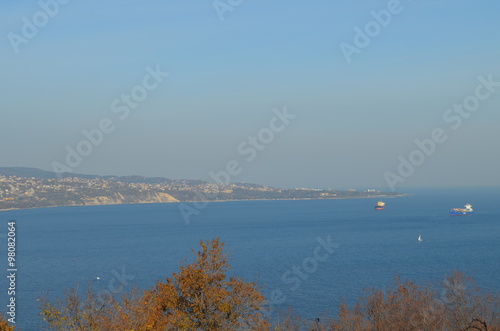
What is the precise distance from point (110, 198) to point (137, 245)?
12504cm

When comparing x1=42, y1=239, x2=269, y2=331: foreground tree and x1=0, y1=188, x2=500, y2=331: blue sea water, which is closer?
x1=42, y1=239, x2=269, y2=331: foreground tree

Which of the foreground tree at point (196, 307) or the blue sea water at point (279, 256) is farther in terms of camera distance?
the blue sea water at point (279, 256)

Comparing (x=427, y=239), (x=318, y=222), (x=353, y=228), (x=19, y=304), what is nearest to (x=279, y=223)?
(x=318, y=222)

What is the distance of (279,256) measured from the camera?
6419 centimetres

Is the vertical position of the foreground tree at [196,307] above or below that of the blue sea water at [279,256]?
below

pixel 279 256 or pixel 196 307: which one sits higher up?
pixel 279 256

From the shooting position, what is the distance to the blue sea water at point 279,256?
45438 millimetres

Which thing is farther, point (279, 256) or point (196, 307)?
point (279, 256)

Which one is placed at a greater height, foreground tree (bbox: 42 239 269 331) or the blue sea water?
the blue sea water

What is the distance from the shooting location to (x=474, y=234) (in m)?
85.7

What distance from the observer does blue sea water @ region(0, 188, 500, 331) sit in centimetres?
Answer: 4544

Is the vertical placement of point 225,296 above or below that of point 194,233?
below

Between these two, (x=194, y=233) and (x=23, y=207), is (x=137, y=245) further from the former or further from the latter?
(x=23, y=207)

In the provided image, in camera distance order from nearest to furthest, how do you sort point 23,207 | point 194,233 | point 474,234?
point 474,234, point 194,233, point 23,207
